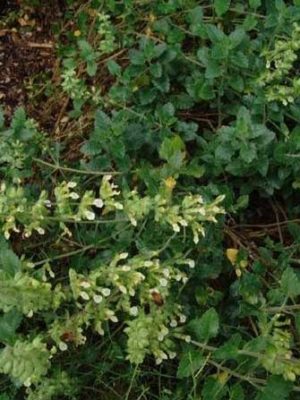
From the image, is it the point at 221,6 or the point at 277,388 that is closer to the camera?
the point at 277,388

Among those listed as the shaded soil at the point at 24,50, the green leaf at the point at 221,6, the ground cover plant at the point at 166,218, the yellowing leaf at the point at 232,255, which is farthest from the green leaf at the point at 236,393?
the shaded soil at the point at 24,50

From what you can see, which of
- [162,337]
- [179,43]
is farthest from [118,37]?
[162,337]

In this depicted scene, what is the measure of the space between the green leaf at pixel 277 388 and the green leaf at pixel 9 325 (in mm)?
646

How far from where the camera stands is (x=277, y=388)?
1.89m

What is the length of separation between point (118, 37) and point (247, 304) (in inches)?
42.7

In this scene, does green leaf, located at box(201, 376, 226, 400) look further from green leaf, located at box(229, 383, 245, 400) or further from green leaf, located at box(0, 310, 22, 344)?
green leaf, located at box(0, 310, 22, 344)

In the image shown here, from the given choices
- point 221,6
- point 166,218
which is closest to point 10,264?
point 166,218

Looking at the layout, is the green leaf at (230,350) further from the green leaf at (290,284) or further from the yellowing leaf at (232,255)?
the yellowing leaf at (232,255)

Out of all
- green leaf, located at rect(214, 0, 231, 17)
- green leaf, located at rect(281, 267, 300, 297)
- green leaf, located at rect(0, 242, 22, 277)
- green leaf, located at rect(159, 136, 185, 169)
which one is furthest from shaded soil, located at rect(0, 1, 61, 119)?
green leaf, located at rect(281, 267, 300, 297)

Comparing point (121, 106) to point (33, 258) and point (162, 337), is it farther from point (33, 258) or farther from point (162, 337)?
point (162, 337)

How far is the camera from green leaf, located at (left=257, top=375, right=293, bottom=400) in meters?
1.89

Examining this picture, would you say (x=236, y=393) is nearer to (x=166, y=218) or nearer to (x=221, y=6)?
(x=166, y=218)

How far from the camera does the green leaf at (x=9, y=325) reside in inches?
68.9

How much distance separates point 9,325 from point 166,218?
46 cm
